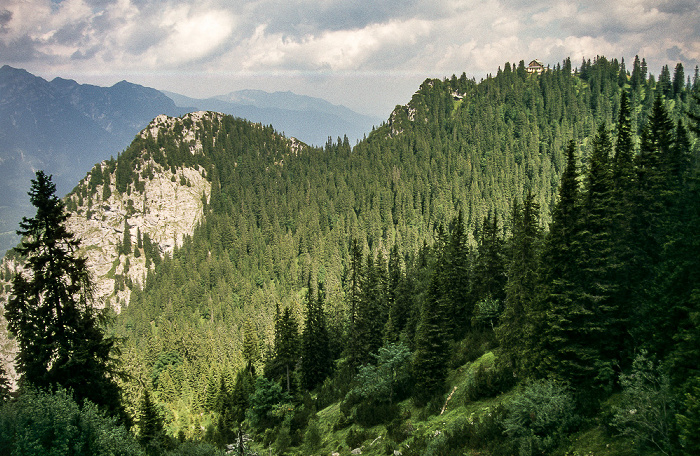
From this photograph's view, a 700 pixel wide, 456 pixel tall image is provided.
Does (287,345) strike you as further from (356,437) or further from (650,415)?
(650,415)

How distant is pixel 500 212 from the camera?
14750cm

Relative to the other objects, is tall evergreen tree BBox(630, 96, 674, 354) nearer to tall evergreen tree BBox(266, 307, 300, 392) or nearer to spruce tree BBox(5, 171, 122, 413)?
spruce tree BBox(5, 171, 122, 413)

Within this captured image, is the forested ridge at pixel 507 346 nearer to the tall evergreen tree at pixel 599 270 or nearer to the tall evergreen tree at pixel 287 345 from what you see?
the tall evergreen tree at pixel 599 270

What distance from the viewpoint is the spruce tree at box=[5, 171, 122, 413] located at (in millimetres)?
17281

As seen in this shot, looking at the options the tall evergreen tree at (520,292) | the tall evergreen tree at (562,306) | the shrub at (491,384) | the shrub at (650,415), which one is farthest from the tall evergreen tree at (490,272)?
the shrub at (650,415)

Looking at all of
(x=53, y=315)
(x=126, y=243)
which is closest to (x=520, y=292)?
(x=53, y=315)

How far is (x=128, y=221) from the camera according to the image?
18375 cm

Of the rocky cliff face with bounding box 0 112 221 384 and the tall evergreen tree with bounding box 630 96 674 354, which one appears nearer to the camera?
the tall evergreen tree with bounding box 630 96 674 354

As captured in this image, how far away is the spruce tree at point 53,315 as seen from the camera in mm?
17281

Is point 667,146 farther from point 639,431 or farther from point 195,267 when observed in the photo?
point 195,267

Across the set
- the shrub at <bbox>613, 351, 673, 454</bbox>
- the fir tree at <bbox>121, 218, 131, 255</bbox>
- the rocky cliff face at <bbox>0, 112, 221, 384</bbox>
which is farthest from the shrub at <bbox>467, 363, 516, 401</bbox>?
the fir tree at <bbox>121, 218, 131, 255</bbox>

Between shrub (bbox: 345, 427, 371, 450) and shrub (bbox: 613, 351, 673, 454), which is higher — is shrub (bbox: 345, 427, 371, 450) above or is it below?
below

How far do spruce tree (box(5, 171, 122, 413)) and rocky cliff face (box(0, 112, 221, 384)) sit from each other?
554 ft

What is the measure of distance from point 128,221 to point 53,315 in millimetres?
191274
